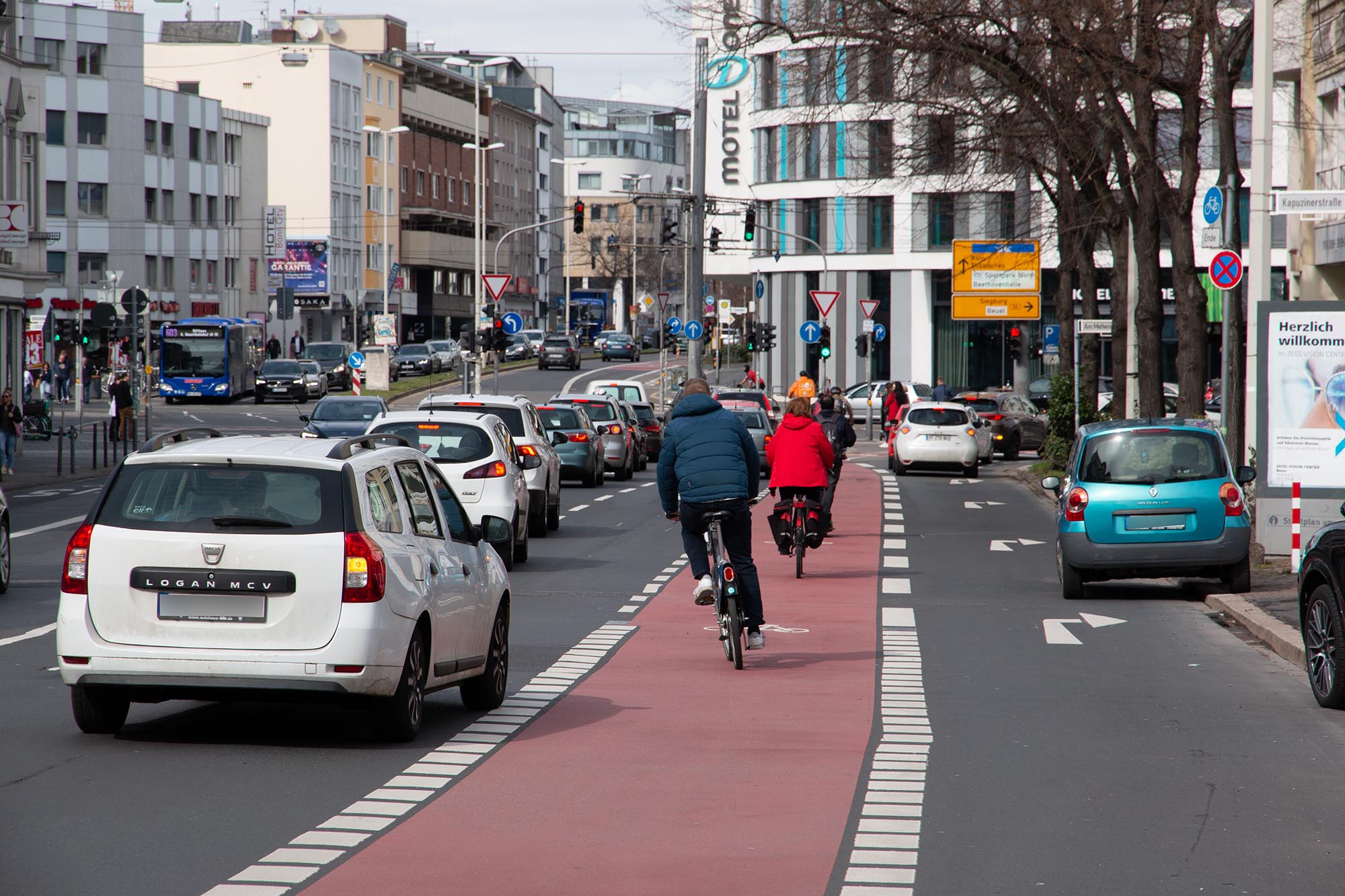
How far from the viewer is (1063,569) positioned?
17188mm

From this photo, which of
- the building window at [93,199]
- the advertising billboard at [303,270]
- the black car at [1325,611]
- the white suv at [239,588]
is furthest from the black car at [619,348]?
the white suv at [239,588]

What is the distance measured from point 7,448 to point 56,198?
2063 inches

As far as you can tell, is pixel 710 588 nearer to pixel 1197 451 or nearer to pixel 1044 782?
pixel 1044 782

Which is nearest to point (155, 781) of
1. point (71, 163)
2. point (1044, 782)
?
point (1044, 782)

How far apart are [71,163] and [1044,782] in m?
81.7

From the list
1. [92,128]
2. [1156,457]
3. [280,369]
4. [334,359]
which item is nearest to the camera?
[1156,457]

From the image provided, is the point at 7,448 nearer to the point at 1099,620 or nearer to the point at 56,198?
the point at 1099,620

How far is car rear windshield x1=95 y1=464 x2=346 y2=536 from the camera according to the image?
884cm

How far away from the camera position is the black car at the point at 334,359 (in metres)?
77.0

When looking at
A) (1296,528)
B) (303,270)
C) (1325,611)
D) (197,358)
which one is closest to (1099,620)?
(1296,528)

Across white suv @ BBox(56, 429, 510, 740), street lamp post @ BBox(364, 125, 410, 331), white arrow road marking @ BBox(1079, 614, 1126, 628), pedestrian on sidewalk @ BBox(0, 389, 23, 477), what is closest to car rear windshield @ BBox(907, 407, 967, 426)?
pedestrian on sidewalk @ BBox(0, 389, 23, 477)

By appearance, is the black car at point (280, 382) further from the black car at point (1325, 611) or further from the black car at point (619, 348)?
the black car at point (1325, 611)

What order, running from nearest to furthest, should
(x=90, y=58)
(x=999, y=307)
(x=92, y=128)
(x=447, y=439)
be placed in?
(x=447, y=439) → (x=999, y=307) → (x=90, y=58) → (x=92, y=128)

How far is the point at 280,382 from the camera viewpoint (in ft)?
229
